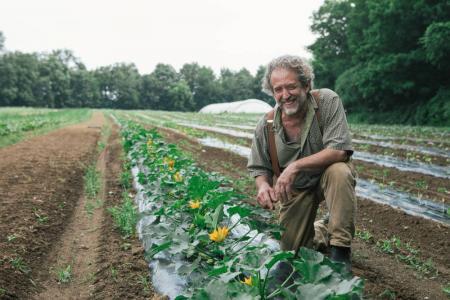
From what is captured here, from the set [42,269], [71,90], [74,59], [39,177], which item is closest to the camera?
[42,269]

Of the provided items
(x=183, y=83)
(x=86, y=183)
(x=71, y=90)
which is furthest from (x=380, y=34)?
(x=71, y=90)

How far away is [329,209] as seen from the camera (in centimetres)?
259

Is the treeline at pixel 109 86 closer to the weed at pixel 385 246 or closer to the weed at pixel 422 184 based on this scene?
the weed at pixel 422 184

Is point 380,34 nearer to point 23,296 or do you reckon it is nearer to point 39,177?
point 39,177

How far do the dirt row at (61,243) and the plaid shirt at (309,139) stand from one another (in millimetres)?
1116

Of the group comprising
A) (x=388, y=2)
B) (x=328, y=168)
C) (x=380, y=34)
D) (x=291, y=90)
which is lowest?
(x=328, y=168)

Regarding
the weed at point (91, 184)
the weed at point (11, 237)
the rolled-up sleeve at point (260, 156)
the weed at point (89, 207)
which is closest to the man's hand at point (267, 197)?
the rolled-up sleeve at point (260, 156)

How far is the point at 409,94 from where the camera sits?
64.2ft

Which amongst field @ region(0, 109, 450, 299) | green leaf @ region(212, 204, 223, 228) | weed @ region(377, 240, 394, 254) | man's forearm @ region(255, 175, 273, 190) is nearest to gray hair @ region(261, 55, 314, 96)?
man's forearm @ region(255, 175, 273, 190)

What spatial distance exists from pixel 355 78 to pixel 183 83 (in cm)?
4661

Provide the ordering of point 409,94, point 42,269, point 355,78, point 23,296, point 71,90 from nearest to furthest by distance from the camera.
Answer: point 23,296, point 42,269, point 409,94, point 355,78, point 71,90

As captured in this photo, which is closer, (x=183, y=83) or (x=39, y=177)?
(x=39, y=177)

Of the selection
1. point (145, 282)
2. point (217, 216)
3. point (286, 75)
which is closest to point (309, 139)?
point (286, 75)

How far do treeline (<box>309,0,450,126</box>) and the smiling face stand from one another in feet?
49.1
